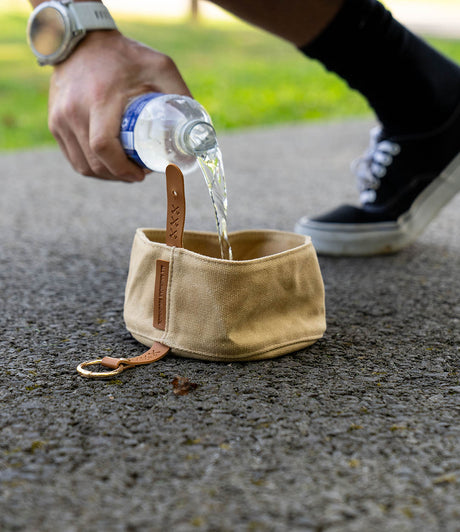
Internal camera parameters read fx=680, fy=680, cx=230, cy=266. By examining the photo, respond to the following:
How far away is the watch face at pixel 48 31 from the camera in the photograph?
1481 mm

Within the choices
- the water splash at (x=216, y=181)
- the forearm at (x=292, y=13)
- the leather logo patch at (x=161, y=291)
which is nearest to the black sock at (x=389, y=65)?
the forearm at (x=292, y=13)

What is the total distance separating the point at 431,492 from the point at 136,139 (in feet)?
2.78

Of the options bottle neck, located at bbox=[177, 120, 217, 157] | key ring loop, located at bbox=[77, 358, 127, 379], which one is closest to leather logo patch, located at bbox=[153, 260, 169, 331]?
key ring loop, located at bbox=[77, 358, 127, 379]

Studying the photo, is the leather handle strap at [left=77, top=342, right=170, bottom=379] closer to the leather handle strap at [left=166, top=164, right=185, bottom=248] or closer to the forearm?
the leather handle strap at [left=166, top=164, right=185, bottom=248]

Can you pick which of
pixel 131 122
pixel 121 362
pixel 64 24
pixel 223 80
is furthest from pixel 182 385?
pixel 223 80

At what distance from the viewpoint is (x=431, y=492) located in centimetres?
82

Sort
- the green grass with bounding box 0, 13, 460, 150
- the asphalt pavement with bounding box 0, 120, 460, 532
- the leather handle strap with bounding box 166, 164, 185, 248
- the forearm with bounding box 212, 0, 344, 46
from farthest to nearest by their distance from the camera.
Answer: the green grass with bounding box 0, 13, 460, 150
the forearm with bounding box 212, 0, 344, 46
the leather handle strap with bounding box 166, 164, 185, 248
the asphalt pavement with bounding box 0, 120, 460, 532

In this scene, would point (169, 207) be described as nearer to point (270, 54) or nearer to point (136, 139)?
point (136, 139)

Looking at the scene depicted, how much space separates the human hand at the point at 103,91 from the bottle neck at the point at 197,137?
Answer: 164 millimetres

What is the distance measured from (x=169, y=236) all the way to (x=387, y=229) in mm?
912

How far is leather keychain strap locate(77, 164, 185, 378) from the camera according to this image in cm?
115

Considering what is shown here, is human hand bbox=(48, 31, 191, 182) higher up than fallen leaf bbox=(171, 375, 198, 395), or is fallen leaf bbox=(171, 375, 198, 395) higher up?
human hand bbox=(48, 31, 191, 182)

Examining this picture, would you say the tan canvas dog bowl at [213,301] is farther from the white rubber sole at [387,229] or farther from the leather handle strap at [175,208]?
the white rubber sole at [387,229]

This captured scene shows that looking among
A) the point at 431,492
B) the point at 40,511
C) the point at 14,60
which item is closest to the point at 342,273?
the point at 431,492
